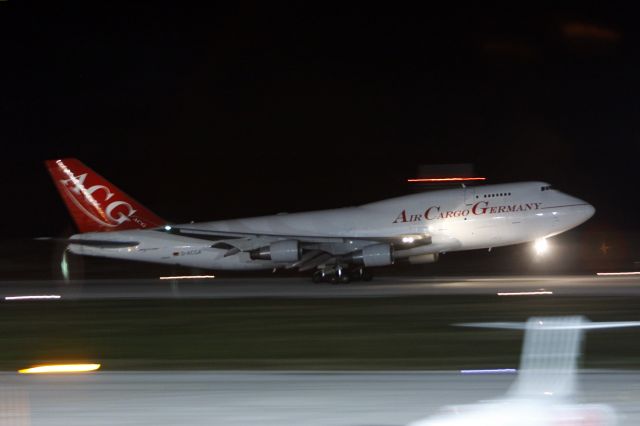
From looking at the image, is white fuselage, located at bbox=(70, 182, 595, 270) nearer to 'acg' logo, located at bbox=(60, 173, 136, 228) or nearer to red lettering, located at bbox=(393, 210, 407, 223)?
red lettering, located at bbox=(393, 210, 407, 223)

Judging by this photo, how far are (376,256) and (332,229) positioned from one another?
295 cm

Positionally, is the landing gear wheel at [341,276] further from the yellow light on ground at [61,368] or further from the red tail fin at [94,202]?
the yellow light on ground at [61,368]

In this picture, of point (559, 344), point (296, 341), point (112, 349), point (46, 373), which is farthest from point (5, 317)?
point (559, 344)

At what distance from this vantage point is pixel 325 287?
1307 inches

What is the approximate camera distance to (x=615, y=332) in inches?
727

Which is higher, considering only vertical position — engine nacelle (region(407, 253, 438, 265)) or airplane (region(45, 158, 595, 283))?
airplane (region(45, 158, 595, 283))

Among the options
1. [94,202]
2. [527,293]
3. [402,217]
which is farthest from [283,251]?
Result: [527,293]

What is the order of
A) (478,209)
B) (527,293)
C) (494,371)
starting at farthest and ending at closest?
(478,209), (527,293), (494,371)

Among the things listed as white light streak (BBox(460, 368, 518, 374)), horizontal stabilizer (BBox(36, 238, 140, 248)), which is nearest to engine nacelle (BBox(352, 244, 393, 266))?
horizontal stabilizer (BBox(36, 238, 140, 248))

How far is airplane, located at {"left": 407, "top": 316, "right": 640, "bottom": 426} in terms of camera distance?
7827 mm

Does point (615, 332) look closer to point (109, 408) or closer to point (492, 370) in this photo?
point (492, 370)

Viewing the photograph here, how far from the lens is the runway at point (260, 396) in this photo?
988cm

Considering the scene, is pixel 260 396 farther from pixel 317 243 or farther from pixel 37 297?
pixel 317 243

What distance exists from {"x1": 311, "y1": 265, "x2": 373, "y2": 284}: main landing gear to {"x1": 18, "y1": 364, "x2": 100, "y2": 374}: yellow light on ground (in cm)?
1980
